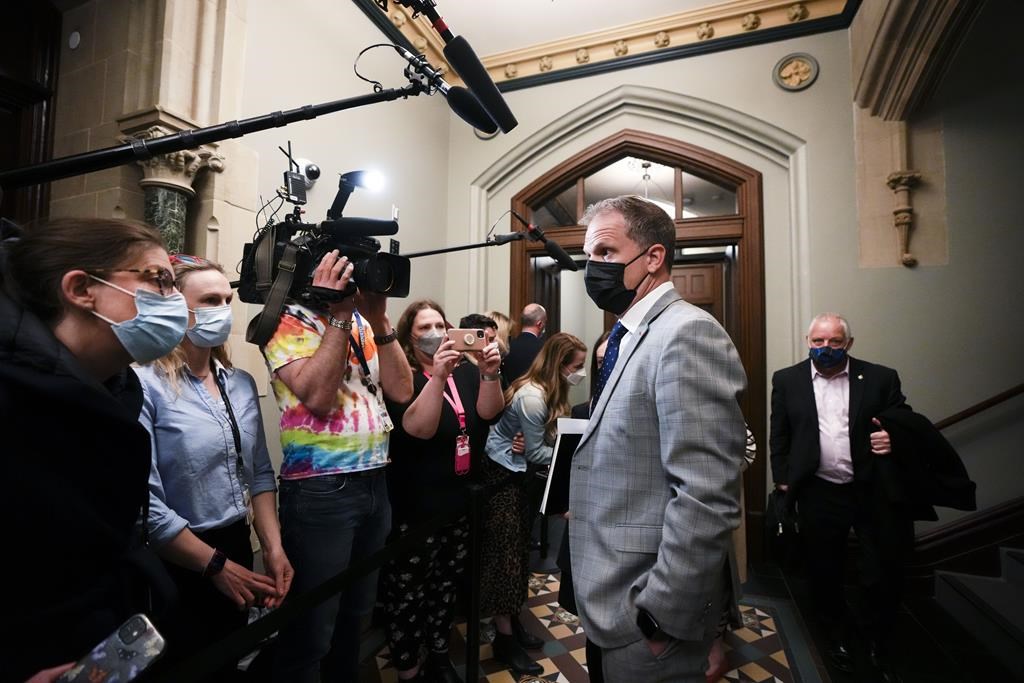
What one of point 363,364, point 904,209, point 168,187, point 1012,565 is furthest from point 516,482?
point 904,209

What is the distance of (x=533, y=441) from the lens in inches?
90.6

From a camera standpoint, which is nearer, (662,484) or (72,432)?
(72,432)

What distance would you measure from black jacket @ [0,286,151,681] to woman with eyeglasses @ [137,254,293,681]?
0.38m

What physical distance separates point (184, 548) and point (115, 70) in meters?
1.93

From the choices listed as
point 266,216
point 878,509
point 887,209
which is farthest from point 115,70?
point 887,209

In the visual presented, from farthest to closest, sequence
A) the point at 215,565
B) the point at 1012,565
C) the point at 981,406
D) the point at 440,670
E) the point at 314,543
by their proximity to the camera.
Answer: the point at 981,406 < the point at 1012,565 < the point at 440,670 < the point at 314,543 < the point at 215,565

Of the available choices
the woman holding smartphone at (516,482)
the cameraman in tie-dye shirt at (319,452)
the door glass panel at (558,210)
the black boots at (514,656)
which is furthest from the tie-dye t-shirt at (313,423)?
the door glass panel at (558,210)

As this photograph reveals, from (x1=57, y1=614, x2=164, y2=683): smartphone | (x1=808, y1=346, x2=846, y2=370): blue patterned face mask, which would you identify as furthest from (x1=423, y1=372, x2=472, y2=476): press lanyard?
(x1=808, y1=346, x2=846, y2=370): blue patterned face mask

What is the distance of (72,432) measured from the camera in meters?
0.76

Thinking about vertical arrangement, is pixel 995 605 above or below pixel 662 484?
below

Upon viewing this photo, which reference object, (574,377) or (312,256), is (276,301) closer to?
(312,256)

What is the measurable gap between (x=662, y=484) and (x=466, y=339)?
0.84m

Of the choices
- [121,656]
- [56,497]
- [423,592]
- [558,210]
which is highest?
[558,210]

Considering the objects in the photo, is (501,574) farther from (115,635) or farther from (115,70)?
(115,70)
